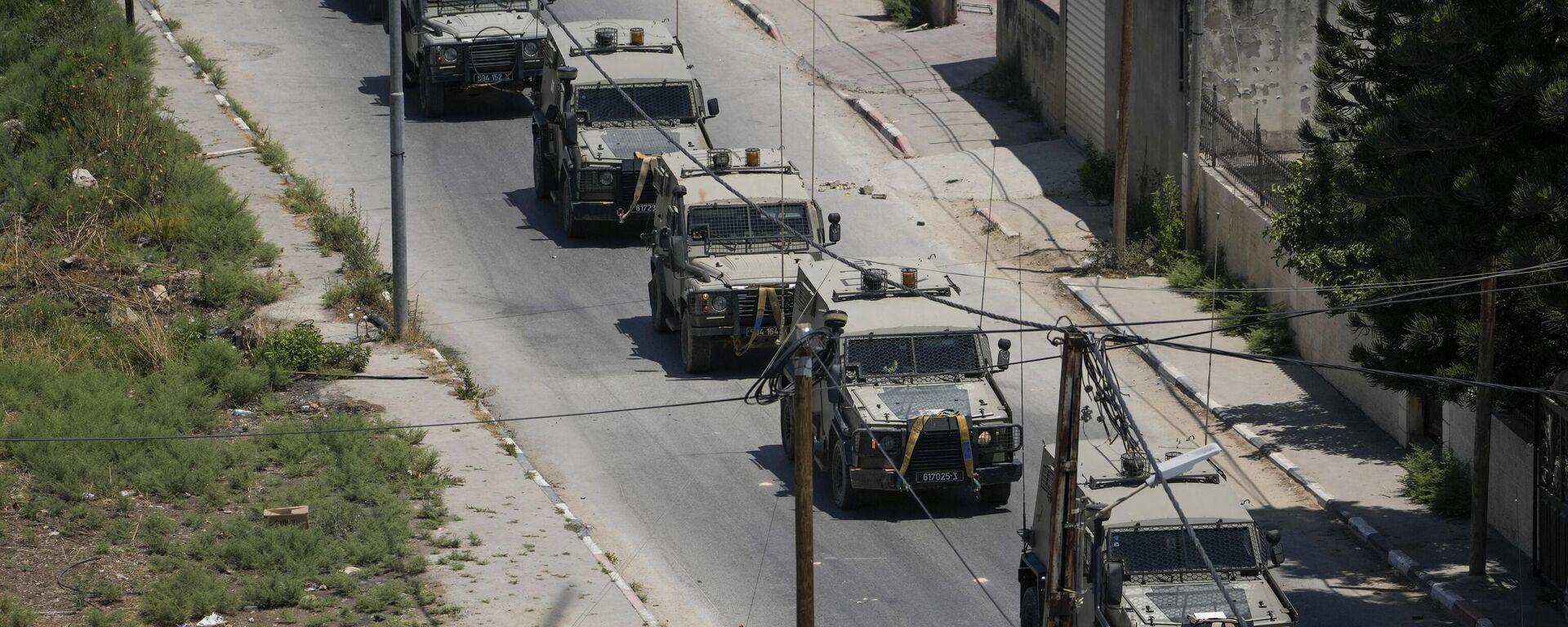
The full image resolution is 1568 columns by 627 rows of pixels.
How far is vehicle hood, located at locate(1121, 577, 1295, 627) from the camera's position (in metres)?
15.2

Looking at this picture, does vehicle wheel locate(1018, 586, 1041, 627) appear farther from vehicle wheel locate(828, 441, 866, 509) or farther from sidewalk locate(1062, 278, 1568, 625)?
sidewalk locate(1062, 278, 1568, 625)

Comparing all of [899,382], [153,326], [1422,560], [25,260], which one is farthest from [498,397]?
[1422,560]

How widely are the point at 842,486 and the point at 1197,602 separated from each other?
560cm

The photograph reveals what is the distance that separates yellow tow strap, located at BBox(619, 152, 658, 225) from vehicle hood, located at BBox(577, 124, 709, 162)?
0.17 m

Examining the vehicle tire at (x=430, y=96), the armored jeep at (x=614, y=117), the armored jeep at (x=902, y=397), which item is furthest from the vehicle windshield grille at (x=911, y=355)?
the vehicle tire at (x=430, y=96)

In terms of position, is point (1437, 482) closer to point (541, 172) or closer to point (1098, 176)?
point (1098, 176)

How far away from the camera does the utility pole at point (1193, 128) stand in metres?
27.7

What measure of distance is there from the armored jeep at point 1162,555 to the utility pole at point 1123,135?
40.0 ft

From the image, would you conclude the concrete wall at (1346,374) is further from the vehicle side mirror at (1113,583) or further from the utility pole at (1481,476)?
the vehicle side mirror at (1113,583)

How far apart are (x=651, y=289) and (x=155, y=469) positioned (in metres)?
7.95

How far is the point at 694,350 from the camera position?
24.3m

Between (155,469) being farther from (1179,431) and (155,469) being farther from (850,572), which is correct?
(1179,431)

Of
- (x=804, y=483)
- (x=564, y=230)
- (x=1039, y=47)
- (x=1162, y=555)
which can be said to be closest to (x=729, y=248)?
(x=564, y=230)

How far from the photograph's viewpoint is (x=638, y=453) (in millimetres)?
22484
